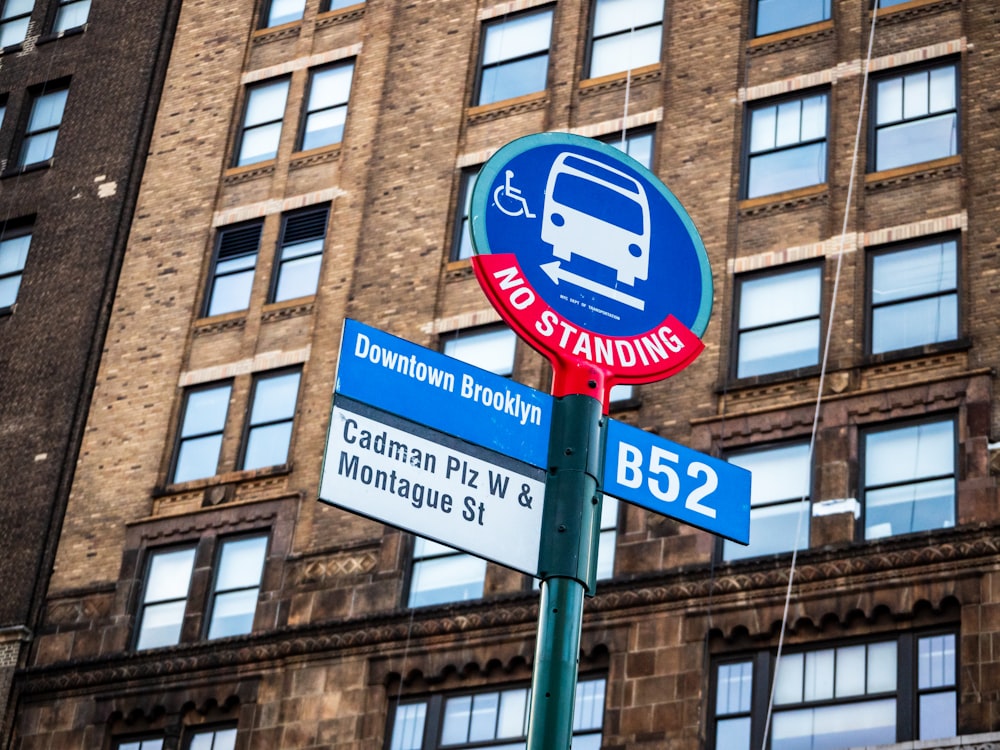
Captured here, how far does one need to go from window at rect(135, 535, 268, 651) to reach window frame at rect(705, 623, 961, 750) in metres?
8.11

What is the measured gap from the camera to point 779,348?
25.7 m

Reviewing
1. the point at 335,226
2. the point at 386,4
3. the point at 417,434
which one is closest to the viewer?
the point at 417,434

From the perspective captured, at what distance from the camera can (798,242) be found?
26.2m

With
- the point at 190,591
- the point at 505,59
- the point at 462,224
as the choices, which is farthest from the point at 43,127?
the point at 190,591

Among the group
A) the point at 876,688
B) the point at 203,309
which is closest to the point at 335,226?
the point at 203,309

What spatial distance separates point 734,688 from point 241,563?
→ 29.6 feet

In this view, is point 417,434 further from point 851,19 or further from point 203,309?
point 203,309

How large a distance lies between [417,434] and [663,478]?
1.01 m

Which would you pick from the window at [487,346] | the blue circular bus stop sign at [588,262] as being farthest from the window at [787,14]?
the blue circular bus stop sign at [588,262]

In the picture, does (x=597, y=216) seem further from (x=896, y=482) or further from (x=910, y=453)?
(x=910, y=453)

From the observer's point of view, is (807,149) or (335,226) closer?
(807,149)

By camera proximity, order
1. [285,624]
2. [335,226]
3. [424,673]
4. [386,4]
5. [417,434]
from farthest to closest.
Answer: [386,4] < [335,226] < [285,624] < [424,673] < [417,434]

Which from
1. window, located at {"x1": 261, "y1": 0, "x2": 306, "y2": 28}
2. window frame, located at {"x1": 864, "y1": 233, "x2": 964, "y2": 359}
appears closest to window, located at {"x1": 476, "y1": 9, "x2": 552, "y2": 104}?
window, located at {"x1": 261, "y1": 0, "x2": 306, "y2": 28}

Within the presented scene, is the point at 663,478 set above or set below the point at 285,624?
below
